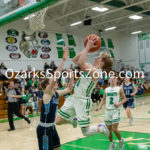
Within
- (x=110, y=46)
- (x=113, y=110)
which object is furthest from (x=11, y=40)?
(x=113, y=110)

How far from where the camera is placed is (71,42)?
72.3ft

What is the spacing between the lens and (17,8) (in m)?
5.02

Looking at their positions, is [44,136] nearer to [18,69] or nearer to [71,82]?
[71,82]

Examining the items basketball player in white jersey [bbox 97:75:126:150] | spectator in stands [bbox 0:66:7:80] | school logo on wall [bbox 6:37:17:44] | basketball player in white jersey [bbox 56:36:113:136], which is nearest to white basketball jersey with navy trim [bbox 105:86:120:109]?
basketball player in white jersey [bbox 97:75:126:150]

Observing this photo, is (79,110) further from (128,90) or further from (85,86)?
(128,90)

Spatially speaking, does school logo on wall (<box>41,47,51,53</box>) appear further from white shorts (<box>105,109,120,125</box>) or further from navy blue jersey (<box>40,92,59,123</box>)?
navy blue jersey (<box>40,92,59,123</box>)

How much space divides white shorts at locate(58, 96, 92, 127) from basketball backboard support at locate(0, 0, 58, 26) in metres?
1.91

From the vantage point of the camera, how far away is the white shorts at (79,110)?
3951mm

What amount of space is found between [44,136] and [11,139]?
4252mm

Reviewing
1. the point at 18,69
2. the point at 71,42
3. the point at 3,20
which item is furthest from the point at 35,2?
the point at 71,42

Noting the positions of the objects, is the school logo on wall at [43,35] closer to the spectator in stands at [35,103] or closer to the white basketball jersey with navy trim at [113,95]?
the spectator in stands at [35,103]

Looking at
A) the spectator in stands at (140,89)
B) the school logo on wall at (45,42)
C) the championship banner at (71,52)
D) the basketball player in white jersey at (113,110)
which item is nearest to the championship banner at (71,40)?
the championship banner at (71,52)

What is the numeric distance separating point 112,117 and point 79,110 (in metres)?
1.73

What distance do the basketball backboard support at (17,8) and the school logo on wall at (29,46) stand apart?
42.7ft
